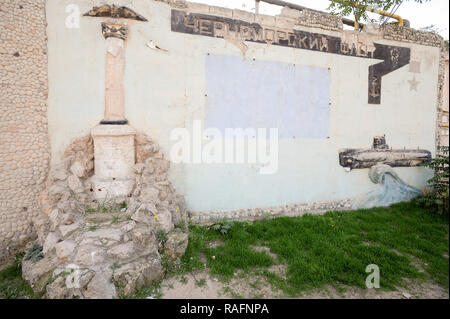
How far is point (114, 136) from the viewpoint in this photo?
398cm

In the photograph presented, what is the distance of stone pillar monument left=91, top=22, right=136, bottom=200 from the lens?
3.93 meters

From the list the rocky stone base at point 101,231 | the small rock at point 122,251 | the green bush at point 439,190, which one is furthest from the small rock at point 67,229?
the green bush at point 439,190

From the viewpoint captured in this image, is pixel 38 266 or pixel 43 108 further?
pixel 43 108

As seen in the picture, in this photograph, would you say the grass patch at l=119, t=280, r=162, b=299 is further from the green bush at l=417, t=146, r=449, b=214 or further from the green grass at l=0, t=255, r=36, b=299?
the green bush at l=417, t=146, r=449, b=214

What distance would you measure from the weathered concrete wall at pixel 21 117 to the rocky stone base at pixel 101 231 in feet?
1.56

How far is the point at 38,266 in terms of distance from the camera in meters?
2.92

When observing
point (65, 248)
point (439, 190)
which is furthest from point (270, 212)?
point (439, 190)

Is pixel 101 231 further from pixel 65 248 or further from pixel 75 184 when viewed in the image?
pixel 75 184

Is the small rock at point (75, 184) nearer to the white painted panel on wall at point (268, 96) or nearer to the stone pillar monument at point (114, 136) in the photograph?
the stone pillar monument at point (114, 136)

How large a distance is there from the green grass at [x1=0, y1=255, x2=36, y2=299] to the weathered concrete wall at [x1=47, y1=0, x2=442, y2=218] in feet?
6.18

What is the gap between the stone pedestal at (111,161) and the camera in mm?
3910

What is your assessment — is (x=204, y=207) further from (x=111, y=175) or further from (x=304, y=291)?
(x=304, y=291)

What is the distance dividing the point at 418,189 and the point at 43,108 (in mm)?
8862
